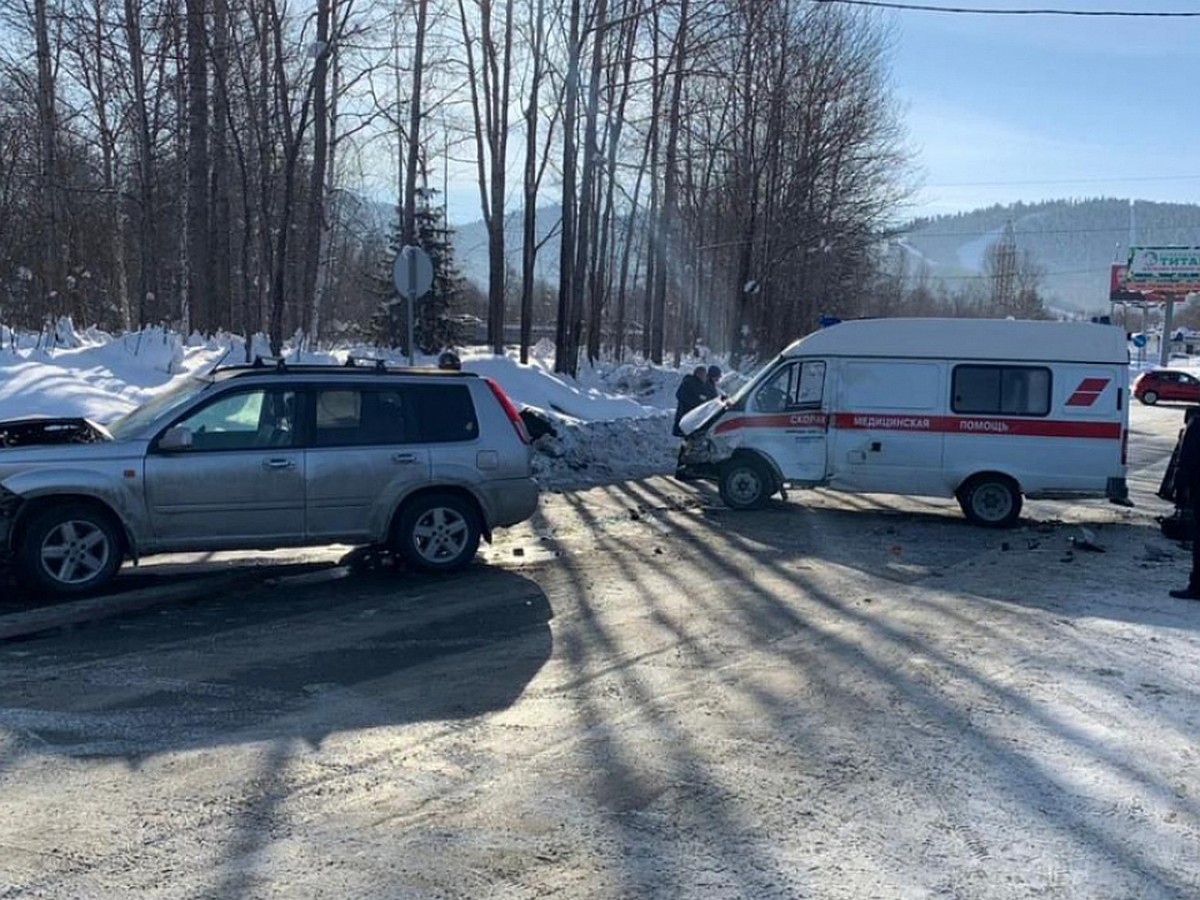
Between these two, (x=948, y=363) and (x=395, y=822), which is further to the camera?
(x=948, y=363)

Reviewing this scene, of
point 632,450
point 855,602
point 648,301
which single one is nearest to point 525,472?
point 855,602

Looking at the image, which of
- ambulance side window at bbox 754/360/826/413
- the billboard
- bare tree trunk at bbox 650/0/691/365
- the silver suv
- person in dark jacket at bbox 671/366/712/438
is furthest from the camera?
the billboard

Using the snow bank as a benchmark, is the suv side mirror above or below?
below

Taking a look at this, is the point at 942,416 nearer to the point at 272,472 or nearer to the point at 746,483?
the point at 746,483

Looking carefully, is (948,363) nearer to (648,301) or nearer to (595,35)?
(595,35)

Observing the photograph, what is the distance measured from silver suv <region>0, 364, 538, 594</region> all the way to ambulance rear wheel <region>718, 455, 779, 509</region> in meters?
4.75

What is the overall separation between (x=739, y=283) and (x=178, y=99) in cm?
1837

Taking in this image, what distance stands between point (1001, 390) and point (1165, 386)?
3908 cm

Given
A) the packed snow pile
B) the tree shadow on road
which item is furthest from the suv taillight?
the packed snow pile

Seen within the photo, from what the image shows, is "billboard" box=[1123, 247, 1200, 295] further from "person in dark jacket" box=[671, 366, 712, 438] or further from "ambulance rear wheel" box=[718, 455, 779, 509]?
"ambulance rear wheel" box=[718, 455, 779, 509]

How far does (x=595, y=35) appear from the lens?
29594 mm

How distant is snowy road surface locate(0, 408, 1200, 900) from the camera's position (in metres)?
4.29

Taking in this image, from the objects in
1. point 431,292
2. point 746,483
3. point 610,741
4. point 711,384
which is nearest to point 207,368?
point 711,384

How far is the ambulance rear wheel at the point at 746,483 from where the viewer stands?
1450 cm
